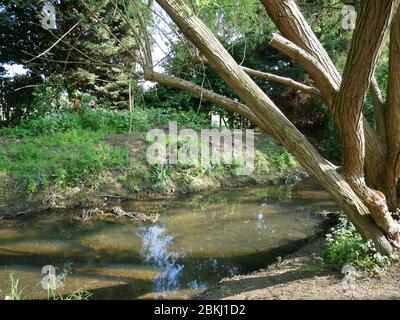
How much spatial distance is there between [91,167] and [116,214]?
179cm

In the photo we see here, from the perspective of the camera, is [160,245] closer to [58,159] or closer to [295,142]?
[295,142]

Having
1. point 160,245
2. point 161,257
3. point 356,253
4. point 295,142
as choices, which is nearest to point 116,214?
point 160,245

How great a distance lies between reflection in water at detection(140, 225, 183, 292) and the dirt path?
62 cm

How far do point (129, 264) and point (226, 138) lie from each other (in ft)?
23.9

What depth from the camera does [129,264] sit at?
512 centimetres

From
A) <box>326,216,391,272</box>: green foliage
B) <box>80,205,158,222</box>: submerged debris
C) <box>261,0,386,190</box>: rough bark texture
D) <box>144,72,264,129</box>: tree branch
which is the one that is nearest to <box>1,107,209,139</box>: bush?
<box>80,205,158,222</box>: submerged debris

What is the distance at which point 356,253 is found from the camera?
13.1 feet

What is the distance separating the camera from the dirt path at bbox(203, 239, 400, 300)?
340 centimetres

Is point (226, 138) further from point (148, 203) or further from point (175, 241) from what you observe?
point (175, 241)

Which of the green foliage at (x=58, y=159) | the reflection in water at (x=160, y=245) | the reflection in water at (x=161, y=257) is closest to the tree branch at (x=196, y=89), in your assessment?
the reflection in water at (x=160, y=245)

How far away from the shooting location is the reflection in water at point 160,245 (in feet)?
15.2

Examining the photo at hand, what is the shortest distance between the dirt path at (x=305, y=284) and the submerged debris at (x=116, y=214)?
2.87m

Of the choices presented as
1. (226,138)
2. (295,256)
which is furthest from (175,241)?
(226,138)

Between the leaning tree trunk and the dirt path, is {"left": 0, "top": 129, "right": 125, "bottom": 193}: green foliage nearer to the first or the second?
the dirt path
